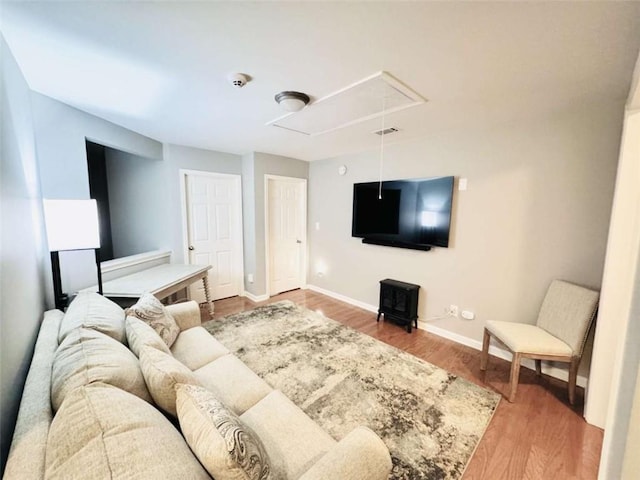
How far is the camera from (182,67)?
1527 mm

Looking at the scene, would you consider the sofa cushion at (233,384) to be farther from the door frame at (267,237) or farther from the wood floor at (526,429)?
the door frame at (267,237)

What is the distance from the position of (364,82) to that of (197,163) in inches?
109

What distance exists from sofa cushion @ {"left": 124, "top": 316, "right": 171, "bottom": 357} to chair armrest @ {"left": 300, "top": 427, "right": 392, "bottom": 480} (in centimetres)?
98

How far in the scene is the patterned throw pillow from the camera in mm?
1662

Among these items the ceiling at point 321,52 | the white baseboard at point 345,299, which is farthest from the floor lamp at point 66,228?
the white baseboard at point 345,299

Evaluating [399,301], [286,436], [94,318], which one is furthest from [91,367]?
[399,301]

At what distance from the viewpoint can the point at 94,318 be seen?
138cm

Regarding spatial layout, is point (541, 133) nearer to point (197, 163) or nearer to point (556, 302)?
point (556, 302)

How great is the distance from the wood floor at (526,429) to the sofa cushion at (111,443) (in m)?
1.56

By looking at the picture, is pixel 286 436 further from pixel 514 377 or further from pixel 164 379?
pixel 514 377

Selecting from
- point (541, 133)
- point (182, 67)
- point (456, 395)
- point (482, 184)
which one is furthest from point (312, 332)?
point (541, 133)

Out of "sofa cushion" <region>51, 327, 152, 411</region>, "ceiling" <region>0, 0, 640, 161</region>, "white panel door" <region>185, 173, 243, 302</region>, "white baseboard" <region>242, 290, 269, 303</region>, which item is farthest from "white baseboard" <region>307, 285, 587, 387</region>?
"sofa cushion" <region>51, 327, 152, 411</region>

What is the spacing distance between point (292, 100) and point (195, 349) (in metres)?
1.93

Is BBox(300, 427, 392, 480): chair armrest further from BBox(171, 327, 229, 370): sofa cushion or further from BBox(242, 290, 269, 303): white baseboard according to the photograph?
BBox(242, 290, 269, 303): white baseboard
